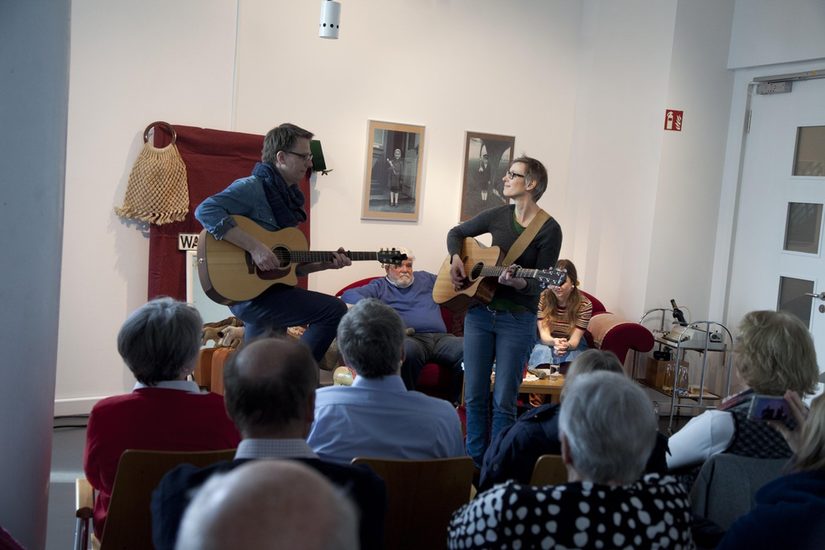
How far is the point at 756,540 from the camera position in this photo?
179 centimetres

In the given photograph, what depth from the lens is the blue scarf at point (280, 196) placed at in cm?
387

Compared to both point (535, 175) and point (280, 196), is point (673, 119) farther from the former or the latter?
point (280, 196)

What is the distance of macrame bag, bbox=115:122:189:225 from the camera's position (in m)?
5.47

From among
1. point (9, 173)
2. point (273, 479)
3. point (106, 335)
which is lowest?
point (106, 335)

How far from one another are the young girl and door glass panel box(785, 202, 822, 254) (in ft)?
4.70

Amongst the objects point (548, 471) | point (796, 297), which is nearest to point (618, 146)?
point (796, 297)

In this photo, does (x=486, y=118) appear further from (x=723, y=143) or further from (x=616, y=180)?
(x=723, y=143)

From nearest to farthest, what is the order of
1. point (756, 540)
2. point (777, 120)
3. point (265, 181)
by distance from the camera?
1. point (756, 540)
2. point (265, 181)
3. point (777, 120)

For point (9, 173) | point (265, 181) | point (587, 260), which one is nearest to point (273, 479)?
point (9, 173)

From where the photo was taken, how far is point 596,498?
171cm

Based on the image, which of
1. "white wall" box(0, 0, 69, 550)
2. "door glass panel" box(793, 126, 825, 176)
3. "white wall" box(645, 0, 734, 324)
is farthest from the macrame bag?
"door glass panel" box(793, 126, 825, 176)

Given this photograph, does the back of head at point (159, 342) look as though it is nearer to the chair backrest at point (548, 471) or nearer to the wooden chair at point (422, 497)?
the wooden chair at point (422, 497)

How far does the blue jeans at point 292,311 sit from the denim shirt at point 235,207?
1.09 feet

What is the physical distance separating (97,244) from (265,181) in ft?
7.03
